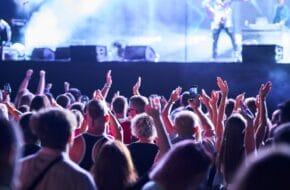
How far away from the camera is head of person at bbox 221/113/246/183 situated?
359 centimetres

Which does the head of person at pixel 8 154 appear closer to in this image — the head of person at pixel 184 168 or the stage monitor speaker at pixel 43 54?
the head of person at pixel 184 168

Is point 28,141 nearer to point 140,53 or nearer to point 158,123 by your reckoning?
point 158,123

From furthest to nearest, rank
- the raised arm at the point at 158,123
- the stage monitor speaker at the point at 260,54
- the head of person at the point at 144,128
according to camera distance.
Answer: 1. the stage monitor speaker at the point at 260,54
2. the head of person at the point at 144,128
3. the raised arm at the point at 158,123

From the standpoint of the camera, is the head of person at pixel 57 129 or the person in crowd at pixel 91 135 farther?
the person in crowd at pixel 91 135

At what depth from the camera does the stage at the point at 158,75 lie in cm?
1045

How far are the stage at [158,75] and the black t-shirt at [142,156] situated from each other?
657 cm

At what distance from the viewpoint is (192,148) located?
2369 mm

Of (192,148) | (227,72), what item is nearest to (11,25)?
(227,72)

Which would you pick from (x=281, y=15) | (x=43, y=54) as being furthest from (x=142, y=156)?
(x=281, y=15)

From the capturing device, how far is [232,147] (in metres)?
3.70

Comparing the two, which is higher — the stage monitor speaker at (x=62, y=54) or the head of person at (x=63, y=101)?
the stage monitor speaker at (x=62, y=54)

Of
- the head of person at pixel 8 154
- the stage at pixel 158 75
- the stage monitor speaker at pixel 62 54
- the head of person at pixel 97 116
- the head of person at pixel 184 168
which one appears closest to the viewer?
the head of person at pixel 8 154

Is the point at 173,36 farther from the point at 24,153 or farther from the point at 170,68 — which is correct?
the point at 24,153

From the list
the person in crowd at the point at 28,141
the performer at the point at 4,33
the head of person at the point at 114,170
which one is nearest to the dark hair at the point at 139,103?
the person in crowd at the point at 28,141
